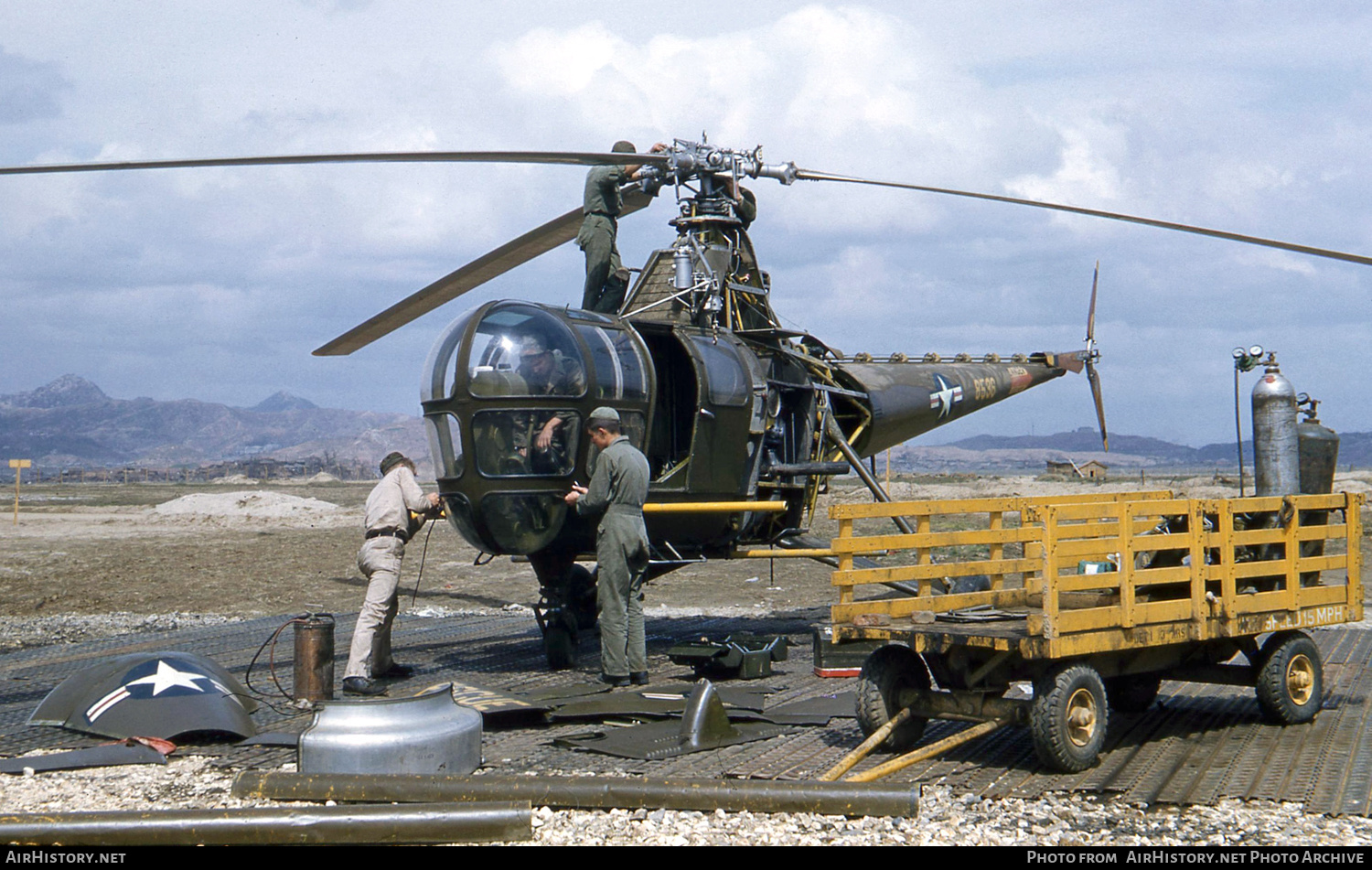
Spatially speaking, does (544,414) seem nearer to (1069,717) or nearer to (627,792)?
(627,792)

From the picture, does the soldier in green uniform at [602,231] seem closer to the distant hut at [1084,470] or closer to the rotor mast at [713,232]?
the rotor mast at [713,232]

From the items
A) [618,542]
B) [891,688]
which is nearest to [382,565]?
[618,542]

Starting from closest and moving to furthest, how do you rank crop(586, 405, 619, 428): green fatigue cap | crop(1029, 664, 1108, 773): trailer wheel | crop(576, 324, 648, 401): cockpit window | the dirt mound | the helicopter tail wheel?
crop(1029, 664, 1108, 773): trailer wheel, crop(586, 405, 619, 428): green fatigue cap, crop(576, 324, 648, 401): cockpit window, the helicopter tail wheel, the dirt mound

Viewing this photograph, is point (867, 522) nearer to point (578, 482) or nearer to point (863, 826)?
point (578, 482)

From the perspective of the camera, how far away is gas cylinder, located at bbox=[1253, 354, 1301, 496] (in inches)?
293

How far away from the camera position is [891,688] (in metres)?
6.25

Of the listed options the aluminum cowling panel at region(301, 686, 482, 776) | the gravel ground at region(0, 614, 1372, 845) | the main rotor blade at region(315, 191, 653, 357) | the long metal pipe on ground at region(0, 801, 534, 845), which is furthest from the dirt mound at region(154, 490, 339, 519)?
the long metal pipe on ground at region(0, 801, 534, 845)

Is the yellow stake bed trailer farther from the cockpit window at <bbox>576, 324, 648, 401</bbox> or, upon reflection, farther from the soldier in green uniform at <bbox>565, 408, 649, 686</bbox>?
the cockpit window at <bbox>576, 324, 648, 401</bbox>

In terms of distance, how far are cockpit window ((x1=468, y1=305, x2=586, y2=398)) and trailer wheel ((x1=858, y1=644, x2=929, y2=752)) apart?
10.0 ft

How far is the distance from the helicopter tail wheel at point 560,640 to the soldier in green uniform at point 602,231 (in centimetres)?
250

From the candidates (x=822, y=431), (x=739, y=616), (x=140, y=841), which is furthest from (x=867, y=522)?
(x=140, y=841)

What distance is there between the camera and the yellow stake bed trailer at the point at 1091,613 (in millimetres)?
5707

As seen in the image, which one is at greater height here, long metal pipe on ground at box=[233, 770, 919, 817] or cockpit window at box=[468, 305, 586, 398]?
cockpit window at box=[468, 305, 586, 398]

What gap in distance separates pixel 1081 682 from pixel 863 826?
60.4 inches
